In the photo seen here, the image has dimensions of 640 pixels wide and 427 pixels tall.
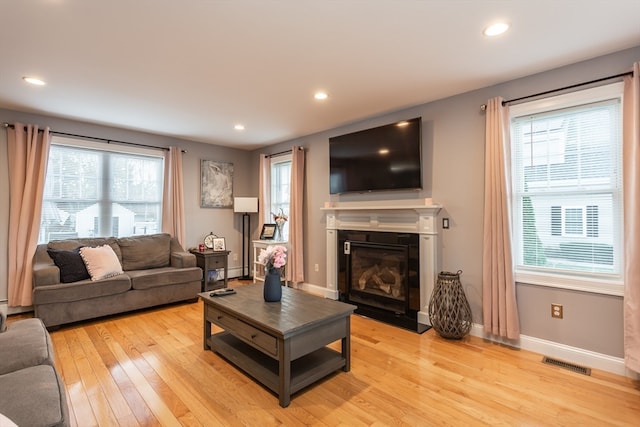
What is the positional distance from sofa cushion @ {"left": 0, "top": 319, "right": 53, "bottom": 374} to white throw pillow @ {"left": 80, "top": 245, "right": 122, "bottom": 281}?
5.45 ft

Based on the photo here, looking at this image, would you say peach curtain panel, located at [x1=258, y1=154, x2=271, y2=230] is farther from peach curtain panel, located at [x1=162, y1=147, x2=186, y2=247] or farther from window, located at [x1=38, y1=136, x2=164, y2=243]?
window, located at [x1=38, y1=136, x2=164, y2=243]

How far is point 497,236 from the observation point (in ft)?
9.22

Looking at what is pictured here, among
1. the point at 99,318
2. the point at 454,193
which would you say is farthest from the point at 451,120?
the point at 99,318

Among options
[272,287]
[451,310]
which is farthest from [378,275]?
[272,287]

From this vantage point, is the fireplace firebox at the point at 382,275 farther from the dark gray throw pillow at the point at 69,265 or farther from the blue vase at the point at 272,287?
the dark gray throw pillow at the point at 69,265

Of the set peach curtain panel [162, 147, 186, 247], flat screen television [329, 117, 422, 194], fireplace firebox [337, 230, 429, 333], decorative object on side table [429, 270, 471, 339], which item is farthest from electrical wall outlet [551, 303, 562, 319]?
peach curtain panel [162, 147, 186, 247]

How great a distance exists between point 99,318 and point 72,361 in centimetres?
121

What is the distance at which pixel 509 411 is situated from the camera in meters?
1.93

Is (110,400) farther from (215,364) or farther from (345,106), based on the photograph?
(345,106)

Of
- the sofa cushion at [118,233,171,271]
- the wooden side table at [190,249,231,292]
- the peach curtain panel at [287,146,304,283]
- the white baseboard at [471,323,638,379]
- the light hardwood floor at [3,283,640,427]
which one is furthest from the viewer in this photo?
the peach curtain panel at [287,146,304,283]

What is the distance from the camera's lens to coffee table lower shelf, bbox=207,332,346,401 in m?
2.12

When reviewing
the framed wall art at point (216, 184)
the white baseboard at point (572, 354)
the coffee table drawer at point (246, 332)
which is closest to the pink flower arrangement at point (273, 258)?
the coffee table drawer at point (246, 332)

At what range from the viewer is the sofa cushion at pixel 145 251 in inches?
164

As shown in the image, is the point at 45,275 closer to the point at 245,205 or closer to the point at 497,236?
the point at 245,205
